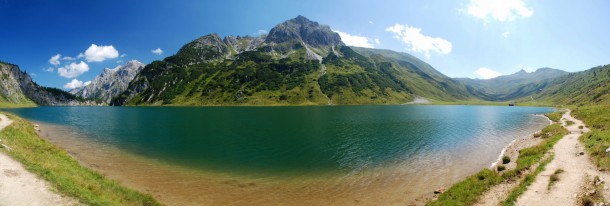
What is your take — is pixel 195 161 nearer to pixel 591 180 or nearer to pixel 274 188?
pixel 274 188

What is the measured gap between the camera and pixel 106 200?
22359 mm

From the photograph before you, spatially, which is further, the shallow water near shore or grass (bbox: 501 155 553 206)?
the shallow water near shore

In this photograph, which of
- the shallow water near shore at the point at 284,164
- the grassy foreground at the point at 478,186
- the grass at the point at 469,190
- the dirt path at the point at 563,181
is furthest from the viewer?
the shallow water near shore at the point at 284,164

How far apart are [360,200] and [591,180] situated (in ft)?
63.5

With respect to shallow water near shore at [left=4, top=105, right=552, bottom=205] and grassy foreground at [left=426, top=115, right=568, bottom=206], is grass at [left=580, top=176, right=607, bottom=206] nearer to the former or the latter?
grassy foreground at [left=426, top=115, right=568, bottom=206]

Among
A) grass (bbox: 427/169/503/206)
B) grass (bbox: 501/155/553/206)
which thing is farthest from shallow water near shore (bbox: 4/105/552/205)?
grass (bbox: 501/155/553/206)

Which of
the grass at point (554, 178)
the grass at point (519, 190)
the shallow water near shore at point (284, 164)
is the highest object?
the grass at point (554, 178)

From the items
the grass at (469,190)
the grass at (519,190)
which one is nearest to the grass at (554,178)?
the grass at (519,190)

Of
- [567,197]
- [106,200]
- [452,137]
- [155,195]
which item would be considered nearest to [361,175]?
[567,197]

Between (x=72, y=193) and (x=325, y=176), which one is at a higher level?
(x=72, y=193)

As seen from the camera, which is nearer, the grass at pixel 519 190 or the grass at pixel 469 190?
the grass at pixel 519 190

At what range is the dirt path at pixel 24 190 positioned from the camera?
18766 mm

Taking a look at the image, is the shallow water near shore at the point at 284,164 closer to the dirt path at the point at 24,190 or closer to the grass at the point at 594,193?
the dirt path at the point at 24,190

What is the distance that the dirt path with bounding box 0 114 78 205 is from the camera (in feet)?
61.6
